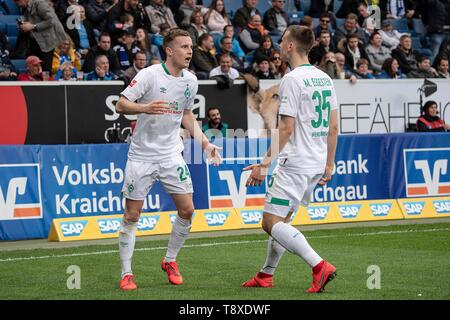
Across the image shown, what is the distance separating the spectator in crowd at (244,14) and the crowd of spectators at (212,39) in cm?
2

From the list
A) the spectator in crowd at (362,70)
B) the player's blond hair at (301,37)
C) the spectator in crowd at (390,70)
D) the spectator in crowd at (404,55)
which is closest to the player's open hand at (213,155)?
the player's blond hair at (301,37)

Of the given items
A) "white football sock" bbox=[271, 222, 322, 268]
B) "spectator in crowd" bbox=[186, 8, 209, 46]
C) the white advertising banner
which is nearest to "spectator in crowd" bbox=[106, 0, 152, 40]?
"spectator in crowd" bbox=[186, 8, 209, 46]

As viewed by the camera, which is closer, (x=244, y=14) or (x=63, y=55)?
(x=63, y=55)

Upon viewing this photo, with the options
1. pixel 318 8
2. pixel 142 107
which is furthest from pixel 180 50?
pixel 318 8

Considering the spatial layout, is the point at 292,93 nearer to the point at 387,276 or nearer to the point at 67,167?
the point at 387,276

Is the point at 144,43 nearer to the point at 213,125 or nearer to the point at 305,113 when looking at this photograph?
the point at 213,125

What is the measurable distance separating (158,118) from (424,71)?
44.1 feet

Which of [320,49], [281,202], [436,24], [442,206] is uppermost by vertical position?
[436,24]

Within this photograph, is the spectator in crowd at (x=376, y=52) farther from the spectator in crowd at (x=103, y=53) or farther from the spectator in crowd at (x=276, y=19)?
the spectator in crowd at (x=103, y=53)

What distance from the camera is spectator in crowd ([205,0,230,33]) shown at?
2084 cm

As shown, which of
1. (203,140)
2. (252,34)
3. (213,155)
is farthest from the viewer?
(252,34)

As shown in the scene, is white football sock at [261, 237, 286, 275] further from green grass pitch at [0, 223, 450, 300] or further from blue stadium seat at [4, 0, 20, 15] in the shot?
blue stadium seat at [4, 0, 20, 15]

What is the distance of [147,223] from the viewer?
14.9 metres

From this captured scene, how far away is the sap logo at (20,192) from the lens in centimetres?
1418
